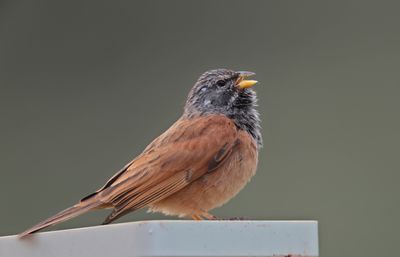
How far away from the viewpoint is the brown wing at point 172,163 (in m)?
4.26

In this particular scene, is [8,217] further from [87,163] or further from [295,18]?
[295,18]

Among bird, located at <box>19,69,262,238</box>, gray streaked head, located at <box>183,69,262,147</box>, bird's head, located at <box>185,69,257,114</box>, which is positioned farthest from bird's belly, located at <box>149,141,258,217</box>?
bird's head, located at <box>185,69,257,114</box>

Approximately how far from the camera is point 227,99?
207 inches

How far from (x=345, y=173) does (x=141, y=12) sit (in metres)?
2.12

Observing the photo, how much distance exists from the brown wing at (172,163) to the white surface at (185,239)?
888mm

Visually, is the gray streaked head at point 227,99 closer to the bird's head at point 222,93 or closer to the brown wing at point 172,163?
the bird's head at point 222,93

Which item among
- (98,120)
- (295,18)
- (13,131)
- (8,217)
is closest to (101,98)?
(98,120)

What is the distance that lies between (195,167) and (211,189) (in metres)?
0.13

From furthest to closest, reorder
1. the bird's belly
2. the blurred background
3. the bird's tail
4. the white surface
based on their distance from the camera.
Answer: the blurred background < the bird's belly < the bird's tail < the white surface

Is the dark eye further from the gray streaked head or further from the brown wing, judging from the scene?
the brown wing

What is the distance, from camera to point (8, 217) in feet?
23.1

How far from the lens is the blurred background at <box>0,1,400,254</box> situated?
22.9 feet

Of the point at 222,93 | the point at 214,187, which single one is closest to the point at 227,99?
the point at 222,93

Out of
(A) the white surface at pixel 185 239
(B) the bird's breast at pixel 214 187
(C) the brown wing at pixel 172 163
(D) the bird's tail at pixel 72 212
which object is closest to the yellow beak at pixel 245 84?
(C) the brown wing at pixel 172 163
